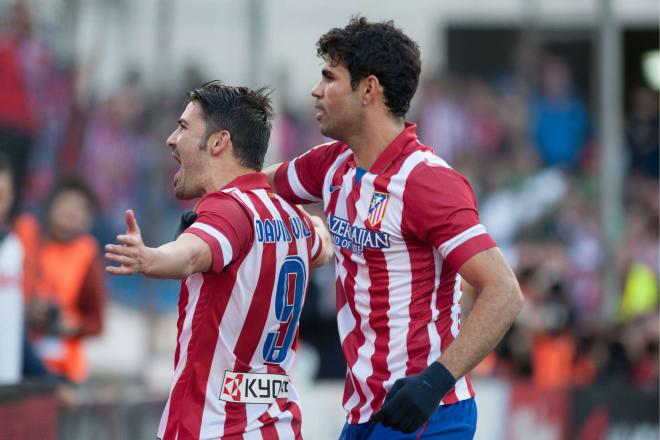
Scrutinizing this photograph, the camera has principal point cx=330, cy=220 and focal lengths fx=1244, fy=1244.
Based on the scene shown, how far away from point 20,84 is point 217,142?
15.7 ft

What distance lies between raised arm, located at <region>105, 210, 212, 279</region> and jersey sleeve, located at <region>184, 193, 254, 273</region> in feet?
0.15

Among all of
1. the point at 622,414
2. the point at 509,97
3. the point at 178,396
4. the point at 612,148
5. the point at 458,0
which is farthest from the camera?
the point at 458,0

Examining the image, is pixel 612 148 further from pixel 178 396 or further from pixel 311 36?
pixel 178 396

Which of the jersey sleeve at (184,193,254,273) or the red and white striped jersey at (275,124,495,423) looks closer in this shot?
the jersey sleeve at (184,193,254,273)

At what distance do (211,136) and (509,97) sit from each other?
10.0 metres

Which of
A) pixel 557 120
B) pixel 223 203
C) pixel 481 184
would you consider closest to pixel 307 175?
pixel 223 203

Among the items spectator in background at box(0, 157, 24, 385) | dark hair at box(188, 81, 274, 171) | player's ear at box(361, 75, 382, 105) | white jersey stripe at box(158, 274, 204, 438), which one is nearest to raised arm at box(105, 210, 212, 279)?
white jersey stripe at box(158, 274, 204, 438)

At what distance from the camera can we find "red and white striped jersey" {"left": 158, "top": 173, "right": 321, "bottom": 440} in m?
4.27

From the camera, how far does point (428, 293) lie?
4.55 metres

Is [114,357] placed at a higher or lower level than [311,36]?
lower

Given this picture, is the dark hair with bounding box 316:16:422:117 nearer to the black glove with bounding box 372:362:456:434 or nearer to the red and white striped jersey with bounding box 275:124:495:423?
the red and white striped jersey with bounding box 275:124:495:423

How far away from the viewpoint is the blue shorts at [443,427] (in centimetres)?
452

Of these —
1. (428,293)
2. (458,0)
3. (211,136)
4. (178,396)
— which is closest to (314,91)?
(211,136)

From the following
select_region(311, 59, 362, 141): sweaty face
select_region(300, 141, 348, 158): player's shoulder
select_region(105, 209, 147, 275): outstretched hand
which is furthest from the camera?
select_region(300, 141, 348, 158): player's shoulder
